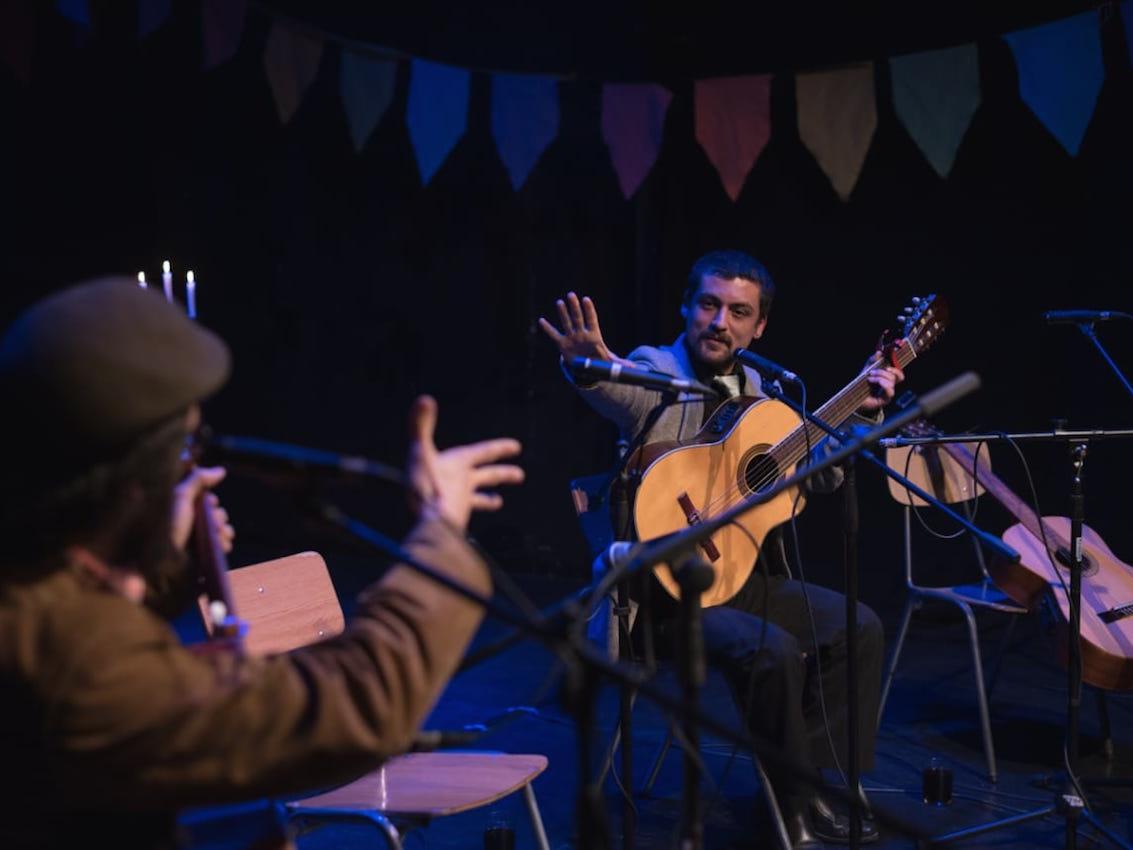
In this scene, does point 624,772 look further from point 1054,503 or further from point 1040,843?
point 1054,503

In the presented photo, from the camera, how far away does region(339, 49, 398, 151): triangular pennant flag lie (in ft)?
21.4

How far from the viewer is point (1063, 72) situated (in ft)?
19.0

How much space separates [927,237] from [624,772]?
4.70 meters

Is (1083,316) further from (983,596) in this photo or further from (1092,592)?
(983,596)

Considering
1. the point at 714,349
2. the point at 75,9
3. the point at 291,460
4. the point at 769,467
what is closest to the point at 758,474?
the point at 769,467

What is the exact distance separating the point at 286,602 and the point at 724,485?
1.47m

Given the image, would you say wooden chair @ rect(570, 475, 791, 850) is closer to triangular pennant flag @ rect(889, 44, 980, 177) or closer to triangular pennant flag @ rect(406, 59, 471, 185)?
triangular pennant flag @ rect(406, 59, 471, 185)

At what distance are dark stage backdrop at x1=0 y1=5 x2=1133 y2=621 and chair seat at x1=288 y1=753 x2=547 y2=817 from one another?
4.40 meters

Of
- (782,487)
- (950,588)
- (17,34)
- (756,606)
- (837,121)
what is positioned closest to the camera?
(782,487)

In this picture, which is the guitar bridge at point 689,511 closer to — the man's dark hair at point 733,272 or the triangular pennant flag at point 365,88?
the man's dark hair at point 733,272

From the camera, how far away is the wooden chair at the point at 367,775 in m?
2.61

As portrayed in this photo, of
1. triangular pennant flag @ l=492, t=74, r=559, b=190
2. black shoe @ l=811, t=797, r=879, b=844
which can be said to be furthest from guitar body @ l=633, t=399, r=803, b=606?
triangular pennant flag @ l=492, t=74, r=559, b=190

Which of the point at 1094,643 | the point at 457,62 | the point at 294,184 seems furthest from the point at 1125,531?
the point at 294,184

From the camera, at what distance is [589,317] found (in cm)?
333
